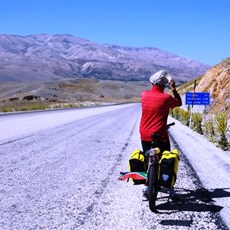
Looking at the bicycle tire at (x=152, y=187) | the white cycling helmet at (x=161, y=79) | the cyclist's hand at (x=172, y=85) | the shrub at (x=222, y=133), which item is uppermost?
the white cycling helmet at (x=161, y=79)

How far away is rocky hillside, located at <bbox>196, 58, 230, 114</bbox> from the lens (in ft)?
119

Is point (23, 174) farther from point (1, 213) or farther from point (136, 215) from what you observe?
point (136, 215)

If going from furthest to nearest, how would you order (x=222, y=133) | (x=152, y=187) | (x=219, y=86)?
(x=219, y=86) → (x=222, y=133) → (x=152, y=187)

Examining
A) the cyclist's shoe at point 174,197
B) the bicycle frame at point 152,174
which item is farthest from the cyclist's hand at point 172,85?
the cyclist's shoe at point 174,197

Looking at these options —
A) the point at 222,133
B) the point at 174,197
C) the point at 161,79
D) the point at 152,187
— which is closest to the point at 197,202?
the point at 174,197

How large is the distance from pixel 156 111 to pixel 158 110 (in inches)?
1.3

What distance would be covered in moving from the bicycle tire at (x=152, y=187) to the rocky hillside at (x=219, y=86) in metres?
27.1

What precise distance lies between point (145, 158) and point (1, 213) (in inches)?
89.7

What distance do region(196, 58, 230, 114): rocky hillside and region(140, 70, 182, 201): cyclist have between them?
2649 centimetres

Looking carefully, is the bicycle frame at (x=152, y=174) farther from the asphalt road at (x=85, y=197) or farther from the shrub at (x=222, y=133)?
the shrub at (x=222, y=133)

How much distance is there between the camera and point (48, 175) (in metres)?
8.77

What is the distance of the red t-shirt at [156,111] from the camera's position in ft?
22.1

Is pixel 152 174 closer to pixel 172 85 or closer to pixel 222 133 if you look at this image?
pixel 172 85

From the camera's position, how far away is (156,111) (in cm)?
675
